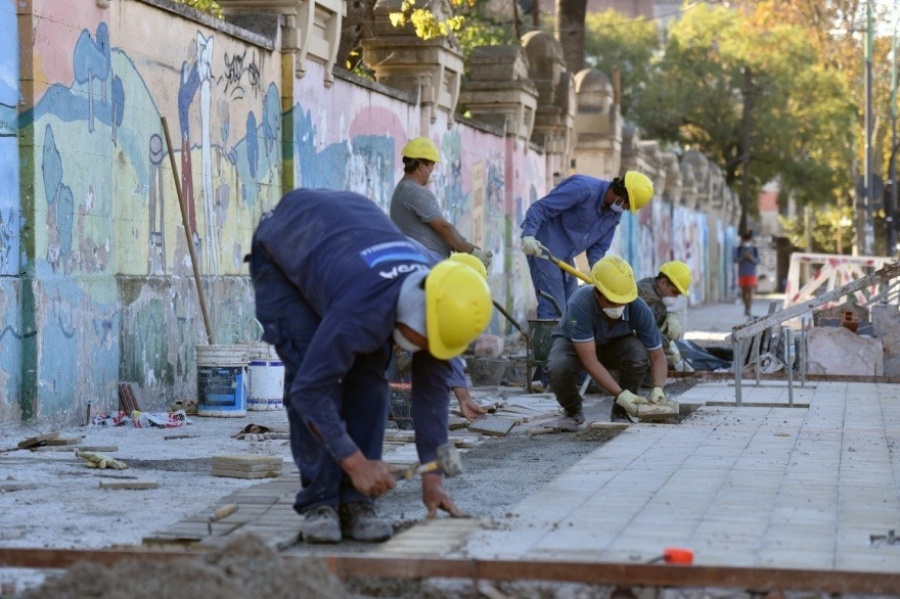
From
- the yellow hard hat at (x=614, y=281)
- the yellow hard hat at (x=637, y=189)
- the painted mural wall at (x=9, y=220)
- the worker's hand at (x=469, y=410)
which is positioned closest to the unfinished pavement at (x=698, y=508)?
the yellow hard hat at (x=614, y=281)

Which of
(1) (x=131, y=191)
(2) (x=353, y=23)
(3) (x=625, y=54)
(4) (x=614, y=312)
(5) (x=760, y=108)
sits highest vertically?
(3) (x=625, y=54)

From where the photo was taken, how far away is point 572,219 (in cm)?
1348

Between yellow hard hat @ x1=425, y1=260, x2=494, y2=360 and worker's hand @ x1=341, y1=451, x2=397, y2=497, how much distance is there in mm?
461

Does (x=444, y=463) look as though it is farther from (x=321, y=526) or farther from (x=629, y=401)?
(x=629, y=401)

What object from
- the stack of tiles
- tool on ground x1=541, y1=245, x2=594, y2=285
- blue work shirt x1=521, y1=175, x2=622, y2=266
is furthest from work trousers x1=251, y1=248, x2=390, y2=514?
blue work shirt x1=521, y1=175, x2=622, y2=266

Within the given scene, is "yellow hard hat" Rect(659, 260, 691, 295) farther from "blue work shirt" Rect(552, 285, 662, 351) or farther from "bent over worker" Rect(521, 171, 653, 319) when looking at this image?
"blue work shirt" Rect(552, 285, 662, 351)

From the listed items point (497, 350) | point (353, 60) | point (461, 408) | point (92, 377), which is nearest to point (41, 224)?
point (92, 377)

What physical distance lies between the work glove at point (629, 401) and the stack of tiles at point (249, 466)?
9.91 ft

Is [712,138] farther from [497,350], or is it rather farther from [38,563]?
[38,563]

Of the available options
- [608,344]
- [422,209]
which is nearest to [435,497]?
[608,344]

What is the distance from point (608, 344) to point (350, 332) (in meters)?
5.23

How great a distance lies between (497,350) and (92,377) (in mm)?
6912

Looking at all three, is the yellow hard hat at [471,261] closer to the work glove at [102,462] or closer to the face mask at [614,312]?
the face mask at [614,312]

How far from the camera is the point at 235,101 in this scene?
1279 cm
